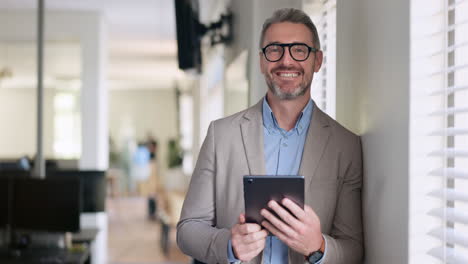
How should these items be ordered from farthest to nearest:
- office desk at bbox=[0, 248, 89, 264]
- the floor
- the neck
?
the floor
office desk at bbox=[0, 248, 89, 264]
the neck

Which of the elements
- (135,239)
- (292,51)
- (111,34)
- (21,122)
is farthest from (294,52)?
(135,239)

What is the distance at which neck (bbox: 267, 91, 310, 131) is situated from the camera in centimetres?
129

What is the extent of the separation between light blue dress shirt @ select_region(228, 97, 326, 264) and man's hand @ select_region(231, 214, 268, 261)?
14 centimetres

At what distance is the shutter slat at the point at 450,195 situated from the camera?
1.06m

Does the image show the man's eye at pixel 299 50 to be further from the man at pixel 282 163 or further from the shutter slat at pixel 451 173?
the shutter slat at pixel 451 173

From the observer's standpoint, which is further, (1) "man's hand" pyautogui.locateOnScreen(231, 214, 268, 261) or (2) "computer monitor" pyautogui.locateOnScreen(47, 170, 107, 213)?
(2) "computer monitor" pyautogui.locateOnScreen(47, 170, 107, 213)

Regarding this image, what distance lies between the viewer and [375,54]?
1.33m

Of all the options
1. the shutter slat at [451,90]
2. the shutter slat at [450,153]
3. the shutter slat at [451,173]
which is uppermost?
the shutter slat at [451,90]

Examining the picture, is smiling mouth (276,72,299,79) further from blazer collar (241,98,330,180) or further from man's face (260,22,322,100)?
blazer collar (241,98,330,180)

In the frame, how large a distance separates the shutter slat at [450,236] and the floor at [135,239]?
4.73 metres

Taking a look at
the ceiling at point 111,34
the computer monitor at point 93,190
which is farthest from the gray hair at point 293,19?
the ceiling at point 111,34

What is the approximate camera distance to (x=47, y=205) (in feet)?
11.5

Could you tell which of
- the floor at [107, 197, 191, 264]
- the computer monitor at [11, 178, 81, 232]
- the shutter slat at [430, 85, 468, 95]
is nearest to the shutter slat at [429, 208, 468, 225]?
the shutter slat at [430, 85, 468, 95]

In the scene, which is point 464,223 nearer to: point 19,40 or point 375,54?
point 375,54
